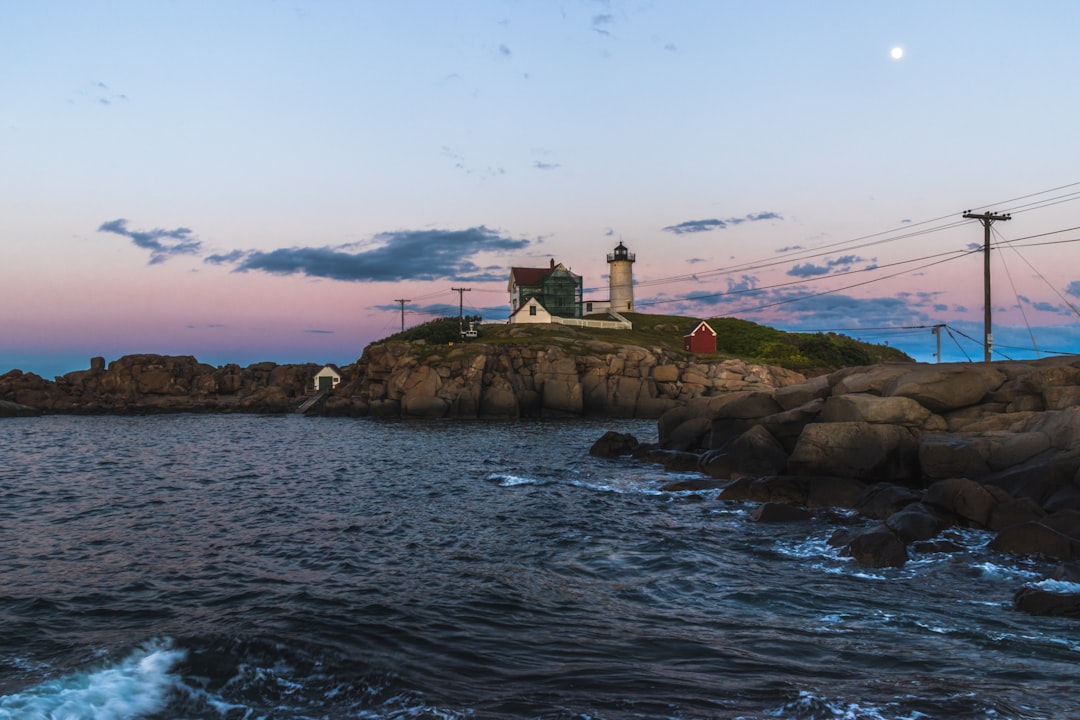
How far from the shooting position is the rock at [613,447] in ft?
131

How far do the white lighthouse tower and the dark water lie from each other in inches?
3732

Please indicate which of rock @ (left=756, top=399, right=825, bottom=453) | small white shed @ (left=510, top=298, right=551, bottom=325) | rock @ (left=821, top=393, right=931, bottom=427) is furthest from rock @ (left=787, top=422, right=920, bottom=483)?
small white shed @ (left=510, top=298, right=551, bottom=325)

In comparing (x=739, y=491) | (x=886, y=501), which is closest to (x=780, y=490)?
(x=739, y=491)

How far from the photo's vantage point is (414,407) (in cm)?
7062

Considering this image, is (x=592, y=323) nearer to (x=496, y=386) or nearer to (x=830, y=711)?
(x=496, y=386)

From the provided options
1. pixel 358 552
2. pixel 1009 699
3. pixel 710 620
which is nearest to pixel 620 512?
pixel 358 552

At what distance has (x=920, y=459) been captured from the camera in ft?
79.8

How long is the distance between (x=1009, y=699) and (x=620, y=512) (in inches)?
582

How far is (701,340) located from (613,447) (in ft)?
189

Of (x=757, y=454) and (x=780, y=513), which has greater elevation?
(x=757, y=454)

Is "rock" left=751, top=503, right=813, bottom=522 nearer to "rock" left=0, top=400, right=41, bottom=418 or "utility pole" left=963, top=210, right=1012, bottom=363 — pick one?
"utility pole" left=963, top=210, right=1012, bottom=363

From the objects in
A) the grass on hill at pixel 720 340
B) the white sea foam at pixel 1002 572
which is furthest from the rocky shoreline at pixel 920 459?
the grass on hill at pixel 720 340

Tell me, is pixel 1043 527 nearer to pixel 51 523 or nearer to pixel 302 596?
pixel 302 596

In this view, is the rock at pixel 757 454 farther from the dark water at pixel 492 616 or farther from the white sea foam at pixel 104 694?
the white sea foam at pixel 104 694
